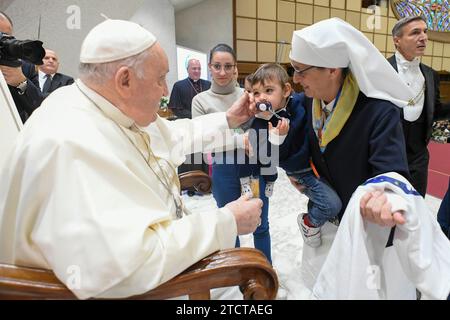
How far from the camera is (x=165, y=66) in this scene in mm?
1133

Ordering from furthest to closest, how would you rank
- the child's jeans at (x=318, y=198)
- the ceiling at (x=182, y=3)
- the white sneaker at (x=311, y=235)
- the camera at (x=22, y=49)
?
the ceiling at (x=182, y=3), the white sneaker at (x=311, y=235), the child's jeans at (x=318, y=198), the camera at (x=22, y=49)

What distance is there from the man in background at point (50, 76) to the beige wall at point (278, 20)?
5979 millimetres

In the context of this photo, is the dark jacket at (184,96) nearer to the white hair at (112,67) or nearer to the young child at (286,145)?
the young child at (286,145)

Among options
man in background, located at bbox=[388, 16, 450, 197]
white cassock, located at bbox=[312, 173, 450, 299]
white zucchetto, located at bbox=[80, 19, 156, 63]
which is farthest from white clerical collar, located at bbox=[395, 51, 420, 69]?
white zucchetto, located at bbox=[80, 19, 156, 63]

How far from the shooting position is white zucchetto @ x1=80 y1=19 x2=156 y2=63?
3.48ft

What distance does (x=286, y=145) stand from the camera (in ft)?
5.19

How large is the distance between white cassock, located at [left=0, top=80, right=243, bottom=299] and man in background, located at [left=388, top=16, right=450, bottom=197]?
6.37ft

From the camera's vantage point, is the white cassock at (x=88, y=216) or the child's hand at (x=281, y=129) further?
the child's hand at (x=281, y=129)

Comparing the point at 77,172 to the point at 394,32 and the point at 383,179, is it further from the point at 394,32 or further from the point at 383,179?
the point at 394,32

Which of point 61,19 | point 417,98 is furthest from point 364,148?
point 61,19

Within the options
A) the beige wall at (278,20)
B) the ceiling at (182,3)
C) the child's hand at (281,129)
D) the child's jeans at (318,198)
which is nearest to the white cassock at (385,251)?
the child's jeans at (318,198)

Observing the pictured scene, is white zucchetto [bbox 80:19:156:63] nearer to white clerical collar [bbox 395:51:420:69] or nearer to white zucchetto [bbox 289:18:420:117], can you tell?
white zucchetto [bbox 289:18:420:117]

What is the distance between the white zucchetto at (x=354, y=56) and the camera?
1.26 m

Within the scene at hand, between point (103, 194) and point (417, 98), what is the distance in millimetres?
2424
